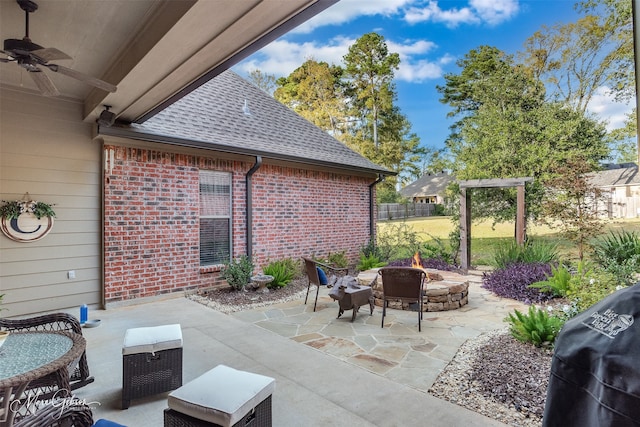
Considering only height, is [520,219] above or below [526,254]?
above

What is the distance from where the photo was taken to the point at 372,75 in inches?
764

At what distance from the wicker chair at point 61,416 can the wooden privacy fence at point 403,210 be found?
15980 millimetres

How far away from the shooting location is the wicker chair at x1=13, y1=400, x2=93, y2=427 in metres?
1.40

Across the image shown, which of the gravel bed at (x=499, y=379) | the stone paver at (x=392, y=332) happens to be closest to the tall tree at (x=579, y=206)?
the stone paver at (x=392, y=332)

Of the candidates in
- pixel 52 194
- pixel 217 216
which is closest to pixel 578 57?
pixel 217 216

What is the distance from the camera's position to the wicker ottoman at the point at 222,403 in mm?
1744

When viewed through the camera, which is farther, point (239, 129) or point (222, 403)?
point (239, 129)

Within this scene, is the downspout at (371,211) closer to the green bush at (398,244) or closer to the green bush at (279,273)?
the green bush at (398,244)

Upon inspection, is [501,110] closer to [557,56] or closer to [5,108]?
[557,56]

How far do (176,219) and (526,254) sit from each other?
7.28 m

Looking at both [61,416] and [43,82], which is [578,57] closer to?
[43,82]

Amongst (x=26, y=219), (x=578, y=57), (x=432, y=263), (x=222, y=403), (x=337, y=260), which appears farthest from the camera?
(x=578, y=57)

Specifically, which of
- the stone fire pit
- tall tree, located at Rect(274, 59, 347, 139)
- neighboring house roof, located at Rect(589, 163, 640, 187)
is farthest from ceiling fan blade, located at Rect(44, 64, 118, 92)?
tall tree, located at Rect(274, 59, 347, 139)

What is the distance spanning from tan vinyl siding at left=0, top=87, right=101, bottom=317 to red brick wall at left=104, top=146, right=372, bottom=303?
305 millimetres
